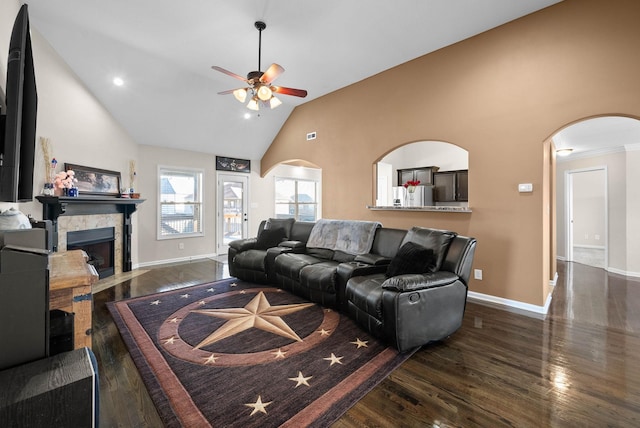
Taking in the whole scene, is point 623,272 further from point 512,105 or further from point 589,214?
point 512,105

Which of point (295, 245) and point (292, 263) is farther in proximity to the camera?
point (295, 245)

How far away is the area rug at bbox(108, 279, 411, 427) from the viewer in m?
1.73

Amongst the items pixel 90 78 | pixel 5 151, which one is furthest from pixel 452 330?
pixel 90 78

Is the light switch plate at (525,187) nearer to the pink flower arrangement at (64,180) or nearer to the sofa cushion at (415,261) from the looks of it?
the sofa cushion at (415,261)

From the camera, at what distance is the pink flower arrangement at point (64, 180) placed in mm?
3785

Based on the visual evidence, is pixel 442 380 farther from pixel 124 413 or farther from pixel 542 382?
pixel 124 413

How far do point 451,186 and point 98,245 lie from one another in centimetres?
740

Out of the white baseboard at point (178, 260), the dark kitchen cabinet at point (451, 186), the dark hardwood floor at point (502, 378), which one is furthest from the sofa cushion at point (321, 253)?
the dark kitchen cabinet at point (451, 186)

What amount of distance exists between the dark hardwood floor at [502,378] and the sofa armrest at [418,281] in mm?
577

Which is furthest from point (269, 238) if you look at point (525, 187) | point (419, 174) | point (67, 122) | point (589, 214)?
point (589, 214)

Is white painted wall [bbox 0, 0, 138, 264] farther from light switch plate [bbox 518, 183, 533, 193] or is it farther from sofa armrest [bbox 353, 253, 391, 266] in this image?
light switch plate [bbox 518, 183, 533, 193]

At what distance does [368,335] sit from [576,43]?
3.78 m

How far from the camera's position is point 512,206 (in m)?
3.46

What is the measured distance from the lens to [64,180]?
3838 mm
